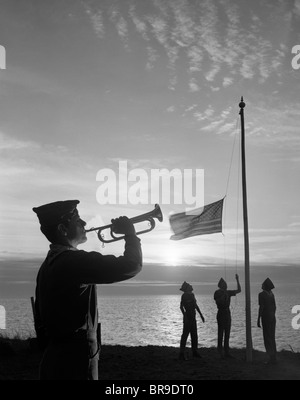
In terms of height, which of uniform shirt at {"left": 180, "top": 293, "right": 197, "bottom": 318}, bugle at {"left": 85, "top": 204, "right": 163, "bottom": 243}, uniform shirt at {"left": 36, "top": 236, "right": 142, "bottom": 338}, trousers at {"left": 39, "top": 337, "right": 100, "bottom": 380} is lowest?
uniform shirt at {"left": 180, "top": 293, "right": 197, "bottom": 318}

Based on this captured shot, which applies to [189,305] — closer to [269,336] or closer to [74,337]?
[269,336]

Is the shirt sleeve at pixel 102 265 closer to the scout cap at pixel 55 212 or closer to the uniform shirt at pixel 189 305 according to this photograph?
the scout cap at pixel 55 212

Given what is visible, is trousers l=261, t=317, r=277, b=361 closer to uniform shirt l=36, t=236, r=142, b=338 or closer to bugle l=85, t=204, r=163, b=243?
bugle l=85, t=204, r=163, b=243

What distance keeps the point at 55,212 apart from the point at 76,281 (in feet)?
2.12

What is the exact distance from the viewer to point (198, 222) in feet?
49.5

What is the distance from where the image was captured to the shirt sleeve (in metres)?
3.09

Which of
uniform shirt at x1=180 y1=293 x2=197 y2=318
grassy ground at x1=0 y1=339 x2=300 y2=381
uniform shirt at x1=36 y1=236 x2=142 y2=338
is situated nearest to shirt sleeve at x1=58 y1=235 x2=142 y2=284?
uniform shirt at x1=36 y1=236 x2=142 y2=338

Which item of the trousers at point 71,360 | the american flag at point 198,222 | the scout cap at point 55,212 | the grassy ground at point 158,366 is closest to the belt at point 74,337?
the trousers at point 71,360

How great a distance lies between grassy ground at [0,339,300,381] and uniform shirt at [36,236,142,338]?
9239 mm

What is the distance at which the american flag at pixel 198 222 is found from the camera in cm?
1493

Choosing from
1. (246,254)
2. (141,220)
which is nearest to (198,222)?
(246,254)
